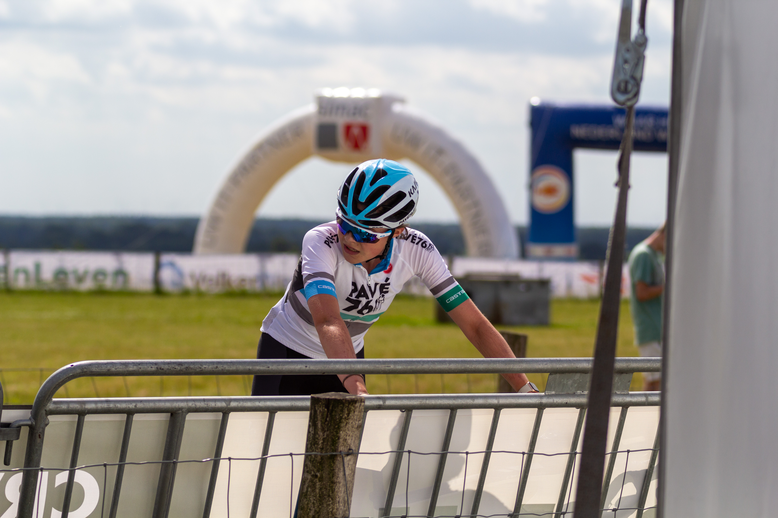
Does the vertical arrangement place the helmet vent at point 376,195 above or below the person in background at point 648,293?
above

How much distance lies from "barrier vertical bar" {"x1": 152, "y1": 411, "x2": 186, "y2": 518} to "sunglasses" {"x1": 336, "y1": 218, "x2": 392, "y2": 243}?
2.75ft

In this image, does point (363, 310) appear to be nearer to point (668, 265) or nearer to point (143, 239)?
point (668, 265)

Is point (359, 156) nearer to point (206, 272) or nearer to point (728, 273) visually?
point (206, 272)

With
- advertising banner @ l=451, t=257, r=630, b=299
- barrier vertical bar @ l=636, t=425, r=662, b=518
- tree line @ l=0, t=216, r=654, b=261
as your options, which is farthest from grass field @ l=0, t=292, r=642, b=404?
tree line @ l=0, t=216, r=654, b=261

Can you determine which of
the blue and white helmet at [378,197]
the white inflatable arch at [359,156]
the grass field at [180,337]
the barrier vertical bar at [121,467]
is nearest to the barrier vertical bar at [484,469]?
the blue and white helmet at [378,197]

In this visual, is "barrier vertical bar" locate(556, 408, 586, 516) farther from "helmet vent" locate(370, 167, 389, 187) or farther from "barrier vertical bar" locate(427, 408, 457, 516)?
"helmet vent" locate(370, 167, 389, 187)

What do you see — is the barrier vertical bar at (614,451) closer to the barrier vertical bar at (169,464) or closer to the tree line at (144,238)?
the barrier vertical bar at (169,464)

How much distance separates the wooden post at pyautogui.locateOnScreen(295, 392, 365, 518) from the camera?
7.18 feet

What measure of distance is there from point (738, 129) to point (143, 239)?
75676mm

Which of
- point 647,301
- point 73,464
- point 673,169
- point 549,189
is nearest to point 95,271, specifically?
point 549,189

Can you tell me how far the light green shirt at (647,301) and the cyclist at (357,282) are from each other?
2940mm

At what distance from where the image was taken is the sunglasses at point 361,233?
2854 millimetres

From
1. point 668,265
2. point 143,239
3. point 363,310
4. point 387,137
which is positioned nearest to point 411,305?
point 387,137

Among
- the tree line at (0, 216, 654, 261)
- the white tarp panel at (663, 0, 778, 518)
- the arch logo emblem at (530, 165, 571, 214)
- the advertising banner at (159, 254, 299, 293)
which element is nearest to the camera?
the white tarp panel at (663, 0, 778, 518)
